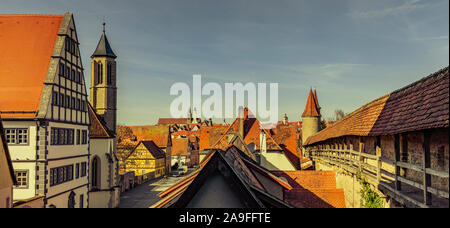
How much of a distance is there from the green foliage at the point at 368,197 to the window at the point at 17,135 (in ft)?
60.9

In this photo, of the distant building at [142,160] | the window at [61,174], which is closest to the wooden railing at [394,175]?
the window at [61,174]

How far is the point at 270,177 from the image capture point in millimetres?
12641

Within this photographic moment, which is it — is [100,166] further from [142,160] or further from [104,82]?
[142,160]

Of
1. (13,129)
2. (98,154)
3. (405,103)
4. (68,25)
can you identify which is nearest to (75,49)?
(68,25)

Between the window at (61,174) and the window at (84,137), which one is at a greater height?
the window at (84,137)

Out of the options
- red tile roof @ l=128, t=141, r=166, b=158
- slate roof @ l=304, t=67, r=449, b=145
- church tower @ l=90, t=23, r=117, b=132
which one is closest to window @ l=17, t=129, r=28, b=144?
church tower @ l=90, t=23, r=117, b=132

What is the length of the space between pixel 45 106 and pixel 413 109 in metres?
19.8

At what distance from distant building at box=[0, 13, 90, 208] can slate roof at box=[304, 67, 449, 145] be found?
17.9 metres

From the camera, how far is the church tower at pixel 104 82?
37.7m

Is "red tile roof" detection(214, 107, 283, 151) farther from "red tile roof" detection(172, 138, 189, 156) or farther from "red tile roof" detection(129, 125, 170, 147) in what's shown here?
"red tile roof" detection(172, 138, 189, 156)

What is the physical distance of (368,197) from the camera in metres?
12.3

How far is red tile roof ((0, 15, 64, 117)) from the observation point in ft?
69.1

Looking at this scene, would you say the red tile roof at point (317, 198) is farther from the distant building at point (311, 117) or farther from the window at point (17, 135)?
the distant building at point (311, 117)
